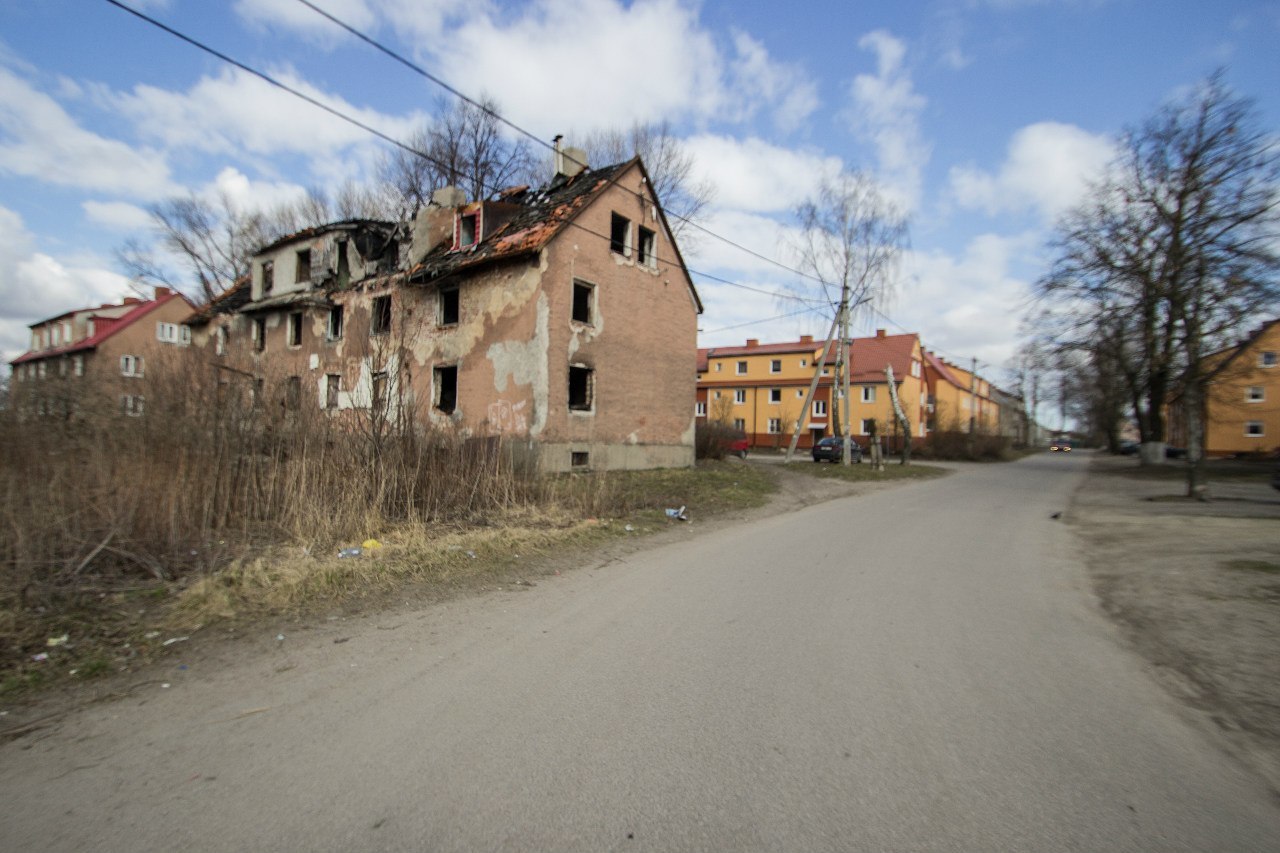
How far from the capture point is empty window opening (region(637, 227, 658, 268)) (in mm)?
21500

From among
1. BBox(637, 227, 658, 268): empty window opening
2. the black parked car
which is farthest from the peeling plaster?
the black parked car

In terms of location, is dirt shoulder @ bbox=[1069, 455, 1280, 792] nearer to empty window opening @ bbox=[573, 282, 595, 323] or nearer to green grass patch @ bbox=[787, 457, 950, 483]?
green grass patch @ bbox=[787, 457, 950, 483]

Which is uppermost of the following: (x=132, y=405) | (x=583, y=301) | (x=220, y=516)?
(x=583, y=301)

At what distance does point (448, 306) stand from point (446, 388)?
9.01ft

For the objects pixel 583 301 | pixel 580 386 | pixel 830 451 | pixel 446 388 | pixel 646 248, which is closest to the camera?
pixel 580 386

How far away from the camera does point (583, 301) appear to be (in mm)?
19562

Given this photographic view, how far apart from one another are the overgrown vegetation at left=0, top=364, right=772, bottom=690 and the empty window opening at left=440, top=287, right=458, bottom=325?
36.6 ft

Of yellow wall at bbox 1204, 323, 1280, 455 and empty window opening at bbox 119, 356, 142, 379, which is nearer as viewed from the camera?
empty window opening at bbox 119, 356, 142, 379

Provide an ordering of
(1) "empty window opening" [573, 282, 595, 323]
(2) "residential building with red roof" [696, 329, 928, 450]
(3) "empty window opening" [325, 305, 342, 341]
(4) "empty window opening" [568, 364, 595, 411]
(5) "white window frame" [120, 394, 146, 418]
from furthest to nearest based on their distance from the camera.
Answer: (2) "residential building with red roof" [696, 329, 928, 450] < (3) "empty window opening" [325, 305, 342, 341] < (1) "empty window opening" [573, 282, 595, 323] < (4) "empty window opening" [568, 364, 595, 411] < (5) "white window frame" [120, 394, 146, 418]

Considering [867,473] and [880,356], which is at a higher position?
[880,356]

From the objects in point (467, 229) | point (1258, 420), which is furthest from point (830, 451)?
point (1258, 420)

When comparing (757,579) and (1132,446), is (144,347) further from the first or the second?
(1132,446)

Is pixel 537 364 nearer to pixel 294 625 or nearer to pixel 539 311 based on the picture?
pixel 539 311

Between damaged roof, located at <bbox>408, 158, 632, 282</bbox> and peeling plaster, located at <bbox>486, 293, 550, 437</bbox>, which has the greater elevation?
damaged roof, located at <bbox>408, 158, 632, 282</bbox>
